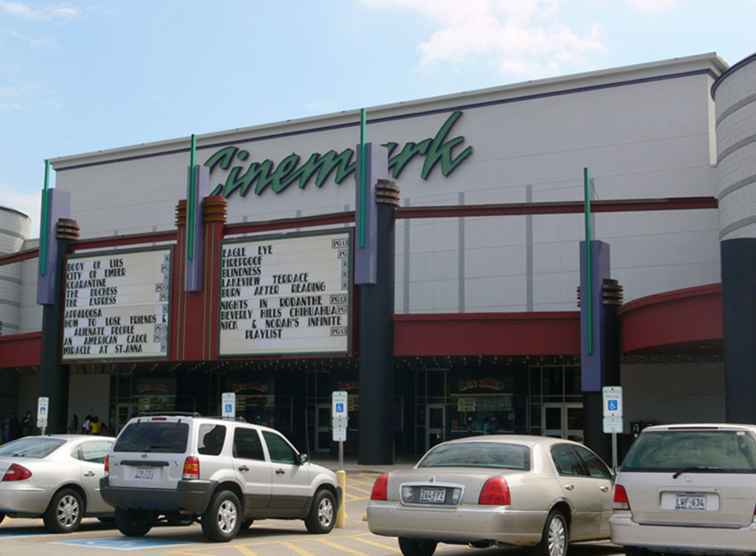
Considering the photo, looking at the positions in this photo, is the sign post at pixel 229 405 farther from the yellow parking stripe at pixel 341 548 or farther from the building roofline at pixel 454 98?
the building roofline at pixel 454 98

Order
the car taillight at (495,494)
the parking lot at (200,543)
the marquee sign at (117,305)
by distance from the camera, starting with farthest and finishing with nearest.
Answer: the marquee sign at (117,305) < the parking lot at (200,543) < the car taillight at (495,494)

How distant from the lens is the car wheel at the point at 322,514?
51.9 ft

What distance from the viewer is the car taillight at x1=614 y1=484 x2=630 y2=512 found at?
10672 mm

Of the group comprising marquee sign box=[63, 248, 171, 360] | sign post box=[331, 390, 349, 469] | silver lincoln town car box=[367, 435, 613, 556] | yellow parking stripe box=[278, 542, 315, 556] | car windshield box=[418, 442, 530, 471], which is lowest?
yellow parking stripe box=[278, 542, 315, 556]

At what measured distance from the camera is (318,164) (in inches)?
1711

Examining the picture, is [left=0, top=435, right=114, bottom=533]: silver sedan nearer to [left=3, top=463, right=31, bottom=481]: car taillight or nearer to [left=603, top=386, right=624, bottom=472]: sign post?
[left=3, top=463, right=31, bottom=481]: car taillight

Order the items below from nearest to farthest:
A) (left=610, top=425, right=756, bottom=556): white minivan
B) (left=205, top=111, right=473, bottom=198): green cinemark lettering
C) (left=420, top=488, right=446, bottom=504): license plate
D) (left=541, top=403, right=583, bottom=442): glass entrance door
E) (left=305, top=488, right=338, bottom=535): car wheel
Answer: (left=610, top=425, right=756, bottom=556): white minivan < (left=420, top=488, right=446, bottom=504): license plate < (left=305, top=488, right=338, bottom=535): car wheel < (left=541, top=403, right=583, bottom=442): glass entrance door < (left=205, top=111, right=473, bottom=198): green cinemark lettering

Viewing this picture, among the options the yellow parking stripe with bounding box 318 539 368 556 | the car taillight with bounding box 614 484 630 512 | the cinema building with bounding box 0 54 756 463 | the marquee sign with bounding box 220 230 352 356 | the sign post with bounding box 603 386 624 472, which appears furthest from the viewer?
the marquee sign with bounding box 220 230 352 356

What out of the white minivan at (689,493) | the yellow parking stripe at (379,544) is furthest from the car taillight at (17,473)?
the white minivan at (689,493)

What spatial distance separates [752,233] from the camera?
77.9 feet

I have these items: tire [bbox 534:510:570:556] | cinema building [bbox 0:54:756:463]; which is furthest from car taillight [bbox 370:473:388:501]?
cinema building [bbox 0:54:756:463]

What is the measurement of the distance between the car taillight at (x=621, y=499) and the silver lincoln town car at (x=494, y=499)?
0.95 metres

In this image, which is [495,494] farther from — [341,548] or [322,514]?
[322,514]

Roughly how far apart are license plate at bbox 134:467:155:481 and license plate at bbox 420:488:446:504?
4.06 meters
